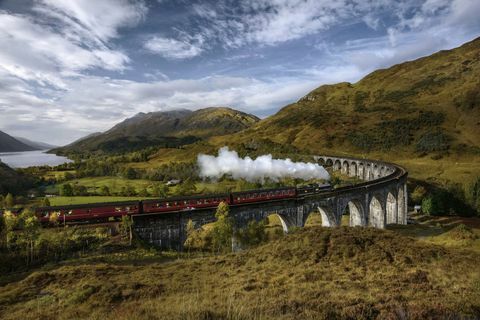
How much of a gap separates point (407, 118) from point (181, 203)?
412ft

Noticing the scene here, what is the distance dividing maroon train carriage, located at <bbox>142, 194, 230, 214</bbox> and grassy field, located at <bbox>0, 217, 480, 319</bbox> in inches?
147

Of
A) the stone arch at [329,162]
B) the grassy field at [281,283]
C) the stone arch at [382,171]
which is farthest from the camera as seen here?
the stone arch at [329,162]

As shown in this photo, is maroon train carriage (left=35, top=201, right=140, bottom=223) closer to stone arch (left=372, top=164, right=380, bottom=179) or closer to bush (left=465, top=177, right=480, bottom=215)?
bush (left=465, top=177, right=480, bottom=215)

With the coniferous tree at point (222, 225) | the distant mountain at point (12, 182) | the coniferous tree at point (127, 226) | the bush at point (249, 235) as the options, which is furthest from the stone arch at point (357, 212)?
the distant mountain at point (12, 182)

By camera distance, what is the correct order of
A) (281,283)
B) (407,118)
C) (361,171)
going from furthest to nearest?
(407,118) → (361,171) → (281,283)

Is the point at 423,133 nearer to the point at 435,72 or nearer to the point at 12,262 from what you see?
the point at 435,72

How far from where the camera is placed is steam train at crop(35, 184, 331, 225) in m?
24.6

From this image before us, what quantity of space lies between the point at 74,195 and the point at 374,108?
14056cm

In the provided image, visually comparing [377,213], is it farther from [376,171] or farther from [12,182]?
[12,182]

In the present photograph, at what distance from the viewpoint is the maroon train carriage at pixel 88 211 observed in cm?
2453

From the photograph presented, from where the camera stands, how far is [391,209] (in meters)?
50.7

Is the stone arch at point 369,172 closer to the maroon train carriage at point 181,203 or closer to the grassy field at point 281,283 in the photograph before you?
the grassy field at point 281,283

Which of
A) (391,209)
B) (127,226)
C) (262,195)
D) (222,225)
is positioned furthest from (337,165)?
(127,226)

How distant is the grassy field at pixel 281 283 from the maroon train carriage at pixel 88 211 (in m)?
3.13
